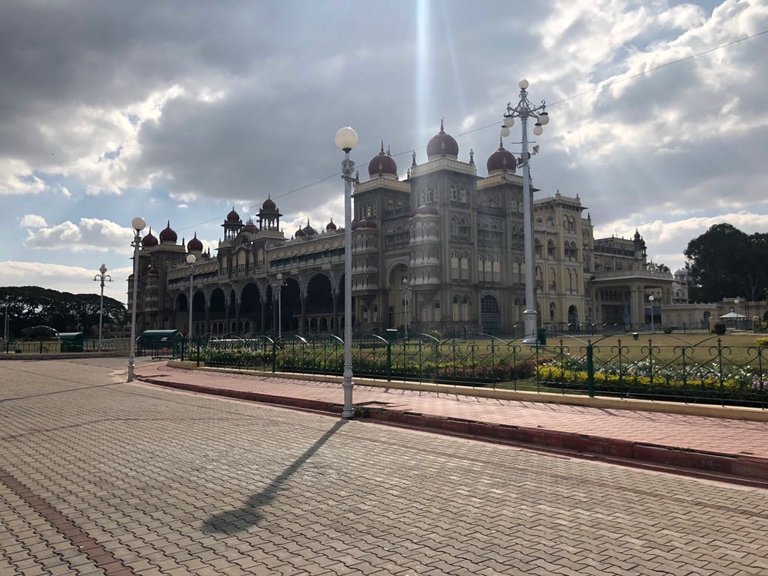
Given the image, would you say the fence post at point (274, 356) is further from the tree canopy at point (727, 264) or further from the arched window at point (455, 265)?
the tree canopy at point (727, 264)

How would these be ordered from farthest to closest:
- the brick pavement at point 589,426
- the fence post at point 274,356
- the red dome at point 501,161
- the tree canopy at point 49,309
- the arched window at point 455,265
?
1. the tree canopy at point 49,309
2. the red dome at point 501,161
3. the arched window at point 455,265
4. the fence post at point 274,356
5. the brick pavement at point 589,426

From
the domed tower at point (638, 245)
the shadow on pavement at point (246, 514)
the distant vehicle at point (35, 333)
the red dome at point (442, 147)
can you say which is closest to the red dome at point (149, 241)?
the distant vehicle at point (35, 333)

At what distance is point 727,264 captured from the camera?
274 feet

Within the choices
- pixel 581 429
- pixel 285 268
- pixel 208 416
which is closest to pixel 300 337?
pixel 208 416

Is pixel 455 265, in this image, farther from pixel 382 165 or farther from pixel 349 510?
pixel 349 510

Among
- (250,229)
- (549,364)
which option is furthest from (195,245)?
(549,364)

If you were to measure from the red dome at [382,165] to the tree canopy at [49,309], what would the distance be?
53521 mm

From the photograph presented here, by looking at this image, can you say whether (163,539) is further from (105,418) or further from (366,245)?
(366,245)

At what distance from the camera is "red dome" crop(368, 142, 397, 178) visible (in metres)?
61.8

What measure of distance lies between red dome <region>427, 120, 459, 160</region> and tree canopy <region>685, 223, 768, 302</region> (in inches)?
1913

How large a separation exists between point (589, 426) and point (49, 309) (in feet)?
331

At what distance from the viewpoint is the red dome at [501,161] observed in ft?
208

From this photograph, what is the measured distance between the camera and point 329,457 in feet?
25.7

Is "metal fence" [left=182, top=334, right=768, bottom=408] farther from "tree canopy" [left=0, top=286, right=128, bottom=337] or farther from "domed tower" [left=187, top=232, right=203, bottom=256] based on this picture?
"domed tower" [left=187, top=232, right=203, bottom=256]
